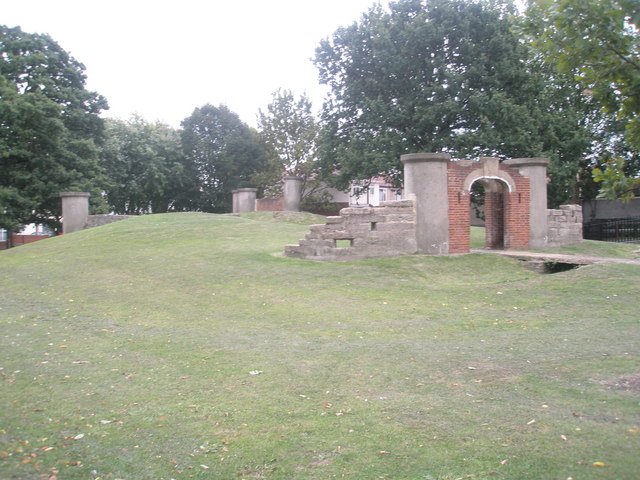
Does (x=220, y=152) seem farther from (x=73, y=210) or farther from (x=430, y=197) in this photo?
(x=430, y=197)

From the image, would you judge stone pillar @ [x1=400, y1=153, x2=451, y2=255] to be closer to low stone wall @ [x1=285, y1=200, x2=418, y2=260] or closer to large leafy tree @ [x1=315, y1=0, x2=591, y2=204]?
low stone wall @ [x1=285, y1=200, x2=418, y2=260]

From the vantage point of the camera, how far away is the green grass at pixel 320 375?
13.7 ft

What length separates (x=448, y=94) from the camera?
89.7 feet

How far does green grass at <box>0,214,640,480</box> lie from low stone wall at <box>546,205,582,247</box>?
526cm

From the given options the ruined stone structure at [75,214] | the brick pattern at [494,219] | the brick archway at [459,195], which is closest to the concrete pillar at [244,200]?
the ruined stone structure at [75,214]

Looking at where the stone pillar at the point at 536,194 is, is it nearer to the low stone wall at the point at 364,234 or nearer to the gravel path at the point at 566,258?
the gravel path at the point at 566,258

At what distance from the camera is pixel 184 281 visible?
13031mm

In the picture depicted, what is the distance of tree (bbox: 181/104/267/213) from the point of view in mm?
46062

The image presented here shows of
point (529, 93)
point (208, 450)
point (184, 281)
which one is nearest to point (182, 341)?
point (208, 450)

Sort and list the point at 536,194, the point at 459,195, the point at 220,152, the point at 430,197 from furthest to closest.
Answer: the point at 220,152 < the point at 536,194 < the point at 459,195 < the point at 430,197

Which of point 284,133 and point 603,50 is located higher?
point 284,133

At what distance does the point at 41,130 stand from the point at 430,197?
2232 centimetres

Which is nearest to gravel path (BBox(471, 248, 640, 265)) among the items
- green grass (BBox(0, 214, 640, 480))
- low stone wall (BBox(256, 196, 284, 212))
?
green grass (BBox(0, 214, 640, 480))

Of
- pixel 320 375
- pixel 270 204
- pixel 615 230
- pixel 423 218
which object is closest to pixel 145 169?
pixel 270 204
